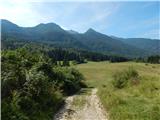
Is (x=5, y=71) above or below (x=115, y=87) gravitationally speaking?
above

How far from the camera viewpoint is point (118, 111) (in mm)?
22656

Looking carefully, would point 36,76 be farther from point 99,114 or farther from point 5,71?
point 99,114

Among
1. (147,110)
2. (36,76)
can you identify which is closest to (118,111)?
(147,110)

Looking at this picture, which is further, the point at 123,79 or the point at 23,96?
the point at 123,79

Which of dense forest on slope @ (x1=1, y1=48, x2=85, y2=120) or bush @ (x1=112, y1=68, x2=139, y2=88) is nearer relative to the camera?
dense forest on slope @ (x1=1, y1=48, x2=85, y2=120)

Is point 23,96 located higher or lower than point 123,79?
higher

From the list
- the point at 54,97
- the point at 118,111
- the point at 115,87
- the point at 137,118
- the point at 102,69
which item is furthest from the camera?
the point at 102,69

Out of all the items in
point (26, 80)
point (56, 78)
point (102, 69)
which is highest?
point (26, 80)

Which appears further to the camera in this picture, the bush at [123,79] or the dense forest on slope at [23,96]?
the bush at [123,79]

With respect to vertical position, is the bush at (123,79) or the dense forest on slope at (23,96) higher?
the dense forest on slope at (23,96)

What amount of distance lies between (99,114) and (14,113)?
8.53 m

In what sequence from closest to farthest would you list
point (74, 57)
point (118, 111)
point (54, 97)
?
point (118, 111), point (54, 97), point (74, 57)

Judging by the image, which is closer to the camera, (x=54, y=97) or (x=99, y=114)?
(x=99, y=114)

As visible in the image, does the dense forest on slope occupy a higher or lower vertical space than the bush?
higher
